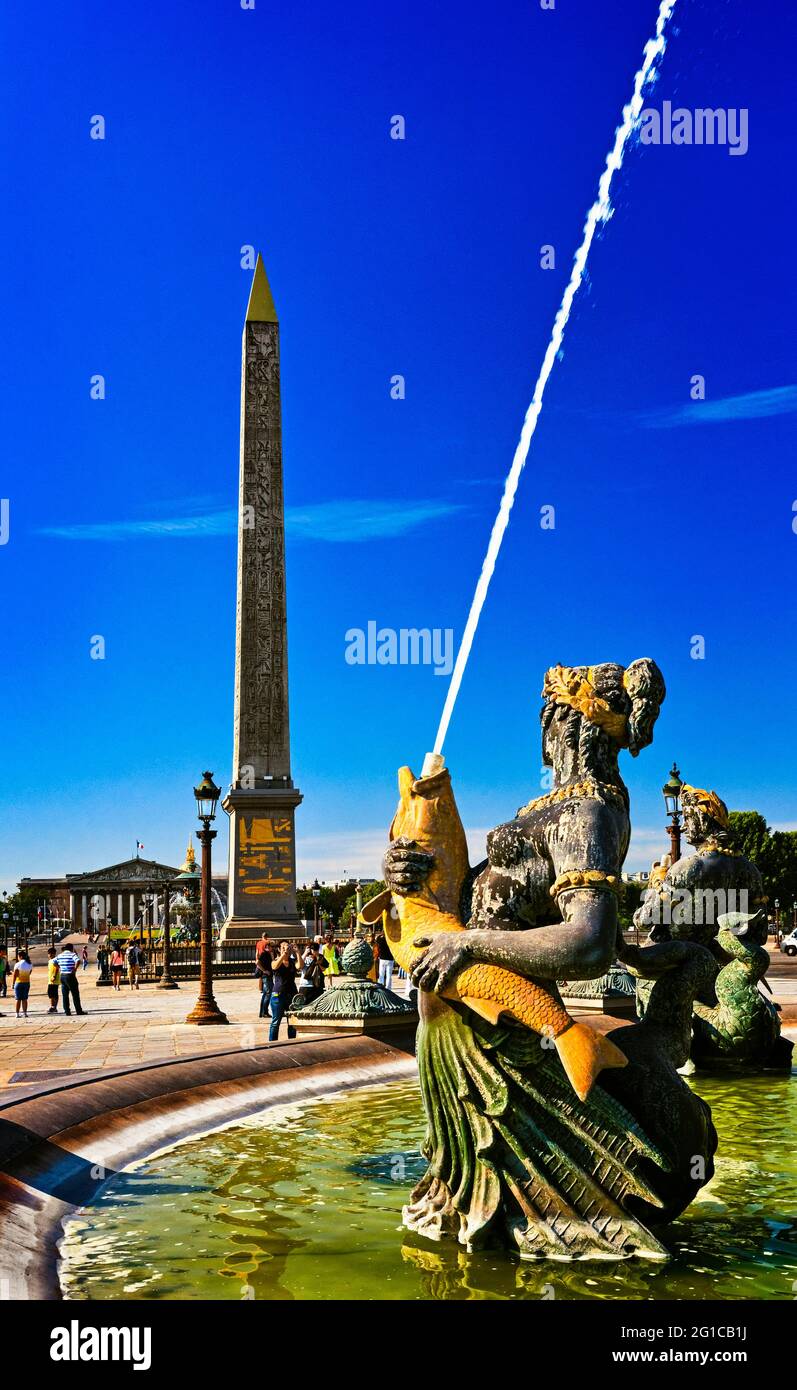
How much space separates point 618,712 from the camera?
14.8ft

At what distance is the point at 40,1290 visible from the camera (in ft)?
12.3

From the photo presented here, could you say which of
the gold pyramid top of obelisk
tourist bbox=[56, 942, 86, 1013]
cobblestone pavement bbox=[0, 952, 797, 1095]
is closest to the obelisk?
the gold pyramid top of obelisk

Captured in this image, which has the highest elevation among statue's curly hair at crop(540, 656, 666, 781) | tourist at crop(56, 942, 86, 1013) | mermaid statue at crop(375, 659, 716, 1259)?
statue's curly hair at crop(540, 656, 666, 781)

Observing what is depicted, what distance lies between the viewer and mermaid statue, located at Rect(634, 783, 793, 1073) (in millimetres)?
6945

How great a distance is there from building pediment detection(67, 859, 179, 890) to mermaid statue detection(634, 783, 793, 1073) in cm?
12240

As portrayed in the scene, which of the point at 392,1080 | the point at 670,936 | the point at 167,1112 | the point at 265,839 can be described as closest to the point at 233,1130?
the point at 167,1112

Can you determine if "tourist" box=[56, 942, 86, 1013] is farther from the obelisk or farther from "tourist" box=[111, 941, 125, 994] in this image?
the obelisk

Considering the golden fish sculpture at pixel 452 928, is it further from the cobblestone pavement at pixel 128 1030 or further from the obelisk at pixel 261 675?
the obelisk at pixel 261 675

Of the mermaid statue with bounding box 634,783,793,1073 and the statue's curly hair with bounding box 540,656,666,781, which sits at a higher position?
the statue's curly hair with bounding box 540,656,666,781

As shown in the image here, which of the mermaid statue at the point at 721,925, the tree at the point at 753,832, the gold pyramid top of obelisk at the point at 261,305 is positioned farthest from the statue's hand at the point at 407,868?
the tree at the point at 753,832

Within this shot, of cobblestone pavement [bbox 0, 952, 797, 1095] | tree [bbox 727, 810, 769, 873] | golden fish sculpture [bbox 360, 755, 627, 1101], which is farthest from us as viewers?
tree [bbox 727, 810, 769, 873]

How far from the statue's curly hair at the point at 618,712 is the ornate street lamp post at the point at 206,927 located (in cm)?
1483
